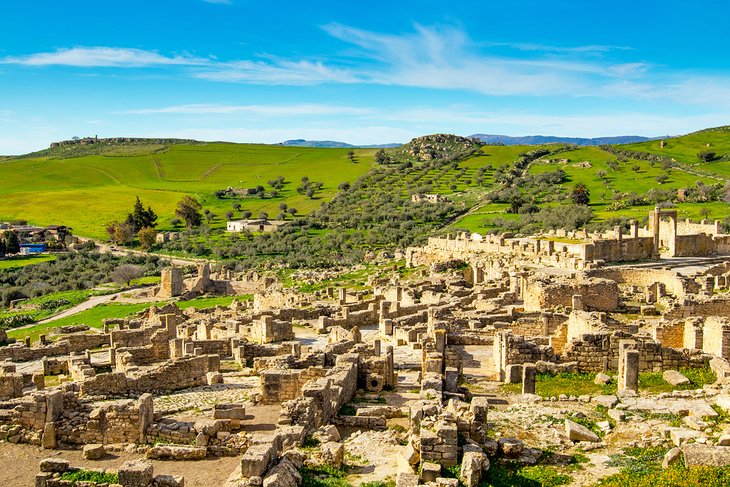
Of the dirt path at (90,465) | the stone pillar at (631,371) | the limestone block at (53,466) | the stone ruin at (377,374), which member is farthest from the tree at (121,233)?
the stone pillar at (631,371)

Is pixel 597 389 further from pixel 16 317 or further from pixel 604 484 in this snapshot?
pixel 16 317

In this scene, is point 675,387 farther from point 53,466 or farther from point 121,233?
point 121,233

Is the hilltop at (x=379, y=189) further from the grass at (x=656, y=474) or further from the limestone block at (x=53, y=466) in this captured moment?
the limestone block at (x=53, y=466)

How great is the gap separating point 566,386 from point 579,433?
4.86 m

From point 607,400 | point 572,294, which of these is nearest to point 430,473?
point 607,400

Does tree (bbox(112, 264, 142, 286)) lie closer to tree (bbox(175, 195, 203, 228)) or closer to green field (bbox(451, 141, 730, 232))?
green field (bbox(451, 141, 730, 232))

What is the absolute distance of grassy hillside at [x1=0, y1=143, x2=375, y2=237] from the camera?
133 m

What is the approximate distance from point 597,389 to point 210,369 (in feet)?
36.2

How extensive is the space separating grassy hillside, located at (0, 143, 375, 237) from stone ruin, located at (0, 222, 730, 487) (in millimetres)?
90644

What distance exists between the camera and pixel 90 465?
46.6ft

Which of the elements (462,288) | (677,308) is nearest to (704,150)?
(462,288)

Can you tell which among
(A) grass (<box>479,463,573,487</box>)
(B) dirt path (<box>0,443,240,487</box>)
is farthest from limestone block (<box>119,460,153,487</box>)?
(A) grass (<box>479,463,573,487</box>)

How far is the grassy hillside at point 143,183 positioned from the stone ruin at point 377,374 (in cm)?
9064

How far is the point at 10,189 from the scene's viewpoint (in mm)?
160000
